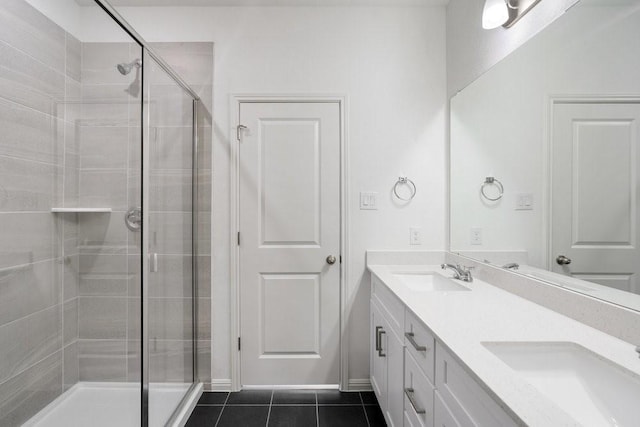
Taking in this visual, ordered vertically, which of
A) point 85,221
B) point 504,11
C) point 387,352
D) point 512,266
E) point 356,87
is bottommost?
point 387,352

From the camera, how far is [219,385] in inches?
86.0

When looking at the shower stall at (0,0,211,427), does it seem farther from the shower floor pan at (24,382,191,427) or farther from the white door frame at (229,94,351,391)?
the white door frame at (229,94,351,391)

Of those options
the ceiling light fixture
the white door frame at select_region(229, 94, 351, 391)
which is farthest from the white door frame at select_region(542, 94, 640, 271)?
the white door frame at select_region(229, 94, 351, 391)

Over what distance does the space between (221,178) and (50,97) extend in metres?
1.15

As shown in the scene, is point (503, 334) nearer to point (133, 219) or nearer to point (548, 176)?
point (548, 176)

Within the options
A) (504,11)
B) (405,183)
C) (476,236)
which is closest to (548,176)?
(476,236)

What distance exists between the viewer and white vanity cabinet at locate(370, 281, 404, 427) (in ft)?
4.87

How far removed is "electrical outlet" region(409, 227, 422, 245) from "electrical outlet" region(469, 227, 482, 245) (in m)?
0.36

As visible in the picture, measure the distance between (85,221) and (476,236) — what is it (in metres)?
1.97

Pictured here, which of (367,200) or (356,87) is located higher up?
(356,87)

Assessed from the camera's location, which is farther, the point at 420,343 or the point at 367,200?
the point at 367,200

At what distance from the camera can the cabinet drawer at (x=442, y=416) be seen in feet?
3.01

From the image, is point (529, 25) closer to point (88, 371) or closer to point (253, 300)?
point (253, 300)

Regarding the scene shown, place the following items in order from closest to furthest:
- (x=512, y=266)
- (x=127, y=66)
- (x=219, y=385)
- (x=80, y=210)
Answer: (x=80, y=210) → (x=127, y=66) → (x=512, y=266) → (x=219, y=385)
